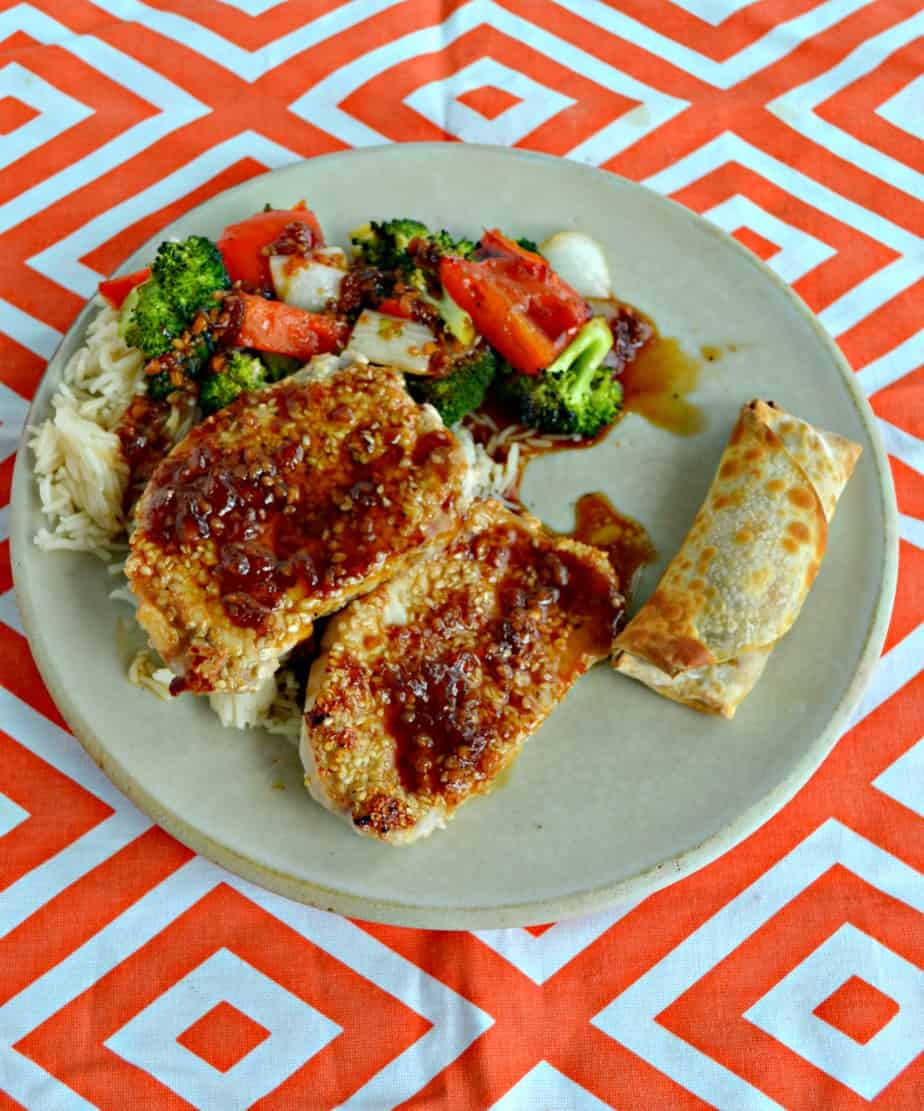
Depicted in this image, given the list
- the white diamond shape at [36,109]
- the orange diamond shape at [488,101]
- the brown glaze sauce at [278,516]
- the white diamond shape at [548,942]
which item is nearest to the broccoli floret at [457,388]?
the brown glaze sauce at [278,516]

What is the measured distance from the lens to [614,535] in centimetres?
518

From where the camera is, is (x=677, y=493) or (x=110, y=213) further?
(x=110, y=213)

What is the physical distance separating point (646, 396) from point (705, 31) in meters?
2.60

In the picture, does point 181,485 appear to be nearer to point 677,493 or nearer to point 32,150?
point 677,493

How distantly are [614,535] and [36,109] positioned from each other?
395cm

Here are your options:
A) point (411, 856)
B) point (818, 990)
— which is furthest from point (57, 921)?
point (818, 990)

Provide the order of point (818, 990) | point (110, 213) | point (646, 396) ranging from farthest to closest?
point (110, 213)
point (646, 396)
point (818, 990)

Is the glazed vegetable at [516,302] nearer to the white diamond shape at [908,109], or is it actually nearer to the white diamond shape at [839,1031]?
the white diamond shape at [908,109]

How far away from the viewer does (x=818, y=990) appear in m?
4.93

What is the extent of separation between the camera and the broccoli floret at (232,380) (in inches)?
198

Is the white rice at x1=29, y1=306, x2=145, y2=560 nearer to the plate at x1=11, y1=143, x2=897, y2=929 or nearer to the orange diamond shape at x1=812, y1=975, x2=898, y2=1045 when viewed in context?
the plate at x1=11, y1=143, x2=897, y2=929

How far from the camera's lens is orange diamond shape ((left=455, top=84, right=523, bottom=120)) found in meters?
6.32

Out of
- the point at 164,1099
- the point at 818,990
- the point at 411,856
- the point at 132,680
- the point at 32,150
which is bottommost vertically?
the point at 164,1099

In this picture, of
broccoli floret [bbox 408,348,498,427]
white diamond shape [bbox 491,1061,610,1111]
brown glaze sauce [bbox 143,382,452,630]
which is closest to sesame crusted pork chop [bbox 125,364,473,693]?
brown glaze sauce [bbox 143,382,452,630]
